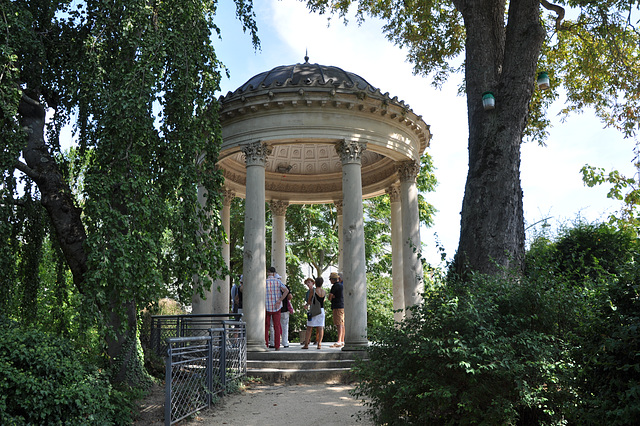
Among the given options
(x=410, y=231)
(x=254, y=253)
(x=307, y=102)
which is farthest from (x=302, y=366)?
(x=307, y=102)

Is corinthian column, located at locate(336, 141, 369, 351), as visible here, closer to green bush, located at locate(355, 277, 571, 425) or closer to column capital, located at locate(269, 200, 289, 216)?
column capital, located at locate(269, 200, 289, 216)

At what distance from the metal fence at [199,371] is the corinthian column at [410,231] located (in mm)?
6608

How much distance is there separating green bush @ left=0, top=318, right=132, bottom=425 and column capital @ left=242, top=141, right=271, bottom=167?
830cm

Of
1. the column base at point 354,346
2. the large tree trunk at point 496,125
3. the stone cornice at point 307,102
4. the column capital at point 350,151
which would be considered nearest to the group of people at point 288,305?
the column base at point 354,346

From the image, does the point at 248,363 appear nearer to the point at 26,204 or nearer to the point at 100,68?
the point at 26,204

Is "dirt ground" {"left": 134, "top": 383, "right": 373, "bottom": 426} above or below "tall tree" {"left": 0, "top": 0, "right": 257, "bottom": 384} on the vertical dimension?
below

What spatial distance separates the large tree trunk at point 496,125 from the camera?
8.74 m

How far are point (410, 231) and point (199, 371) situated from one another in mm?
9502

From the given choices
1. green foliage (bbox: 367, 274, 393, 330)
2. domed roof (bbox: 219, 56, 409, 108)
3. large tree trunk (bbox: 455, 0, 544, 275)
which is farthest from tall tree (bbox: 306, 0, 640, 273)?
green foliage (bbox: 367, 274, 393, 330)

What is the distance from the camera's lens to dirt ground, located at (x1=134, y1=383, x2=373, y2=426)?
8.32m

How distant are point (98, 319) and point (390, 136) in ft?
35.5

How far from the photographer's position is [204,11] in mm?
9867

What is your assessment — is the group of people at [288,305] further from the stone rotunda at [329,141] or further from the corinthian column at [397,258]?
the corinthian column at [397,258]

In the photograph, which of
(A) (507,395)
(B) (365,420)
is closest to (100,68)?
(B) (365,420)
